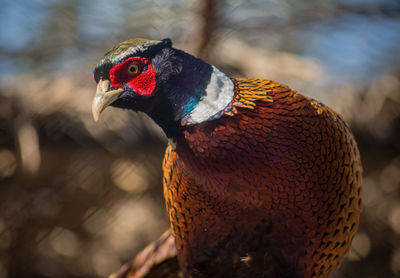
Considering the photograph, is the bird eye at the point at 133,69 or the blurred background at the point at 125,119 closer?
the bird eye at the point at 133,69

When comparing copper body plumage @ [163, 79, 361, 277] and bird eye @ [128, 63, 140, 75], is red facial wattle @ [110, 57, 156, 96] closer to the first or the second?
bird eye @ [128, 63, 140, 75]

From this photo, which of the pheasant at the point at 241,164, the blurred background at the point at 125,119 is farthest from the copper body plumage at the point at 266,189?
the blurred background at the point at 125,119

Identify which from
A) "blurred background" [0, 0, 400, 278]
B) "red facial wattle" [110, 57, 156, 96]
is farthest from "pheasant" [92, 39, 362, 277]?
"blurred background" [0, 0, 400, 278]

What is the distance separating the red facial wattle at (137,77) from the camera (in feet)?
3.24

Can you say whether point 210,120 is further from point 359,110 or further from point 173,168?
point 359,110

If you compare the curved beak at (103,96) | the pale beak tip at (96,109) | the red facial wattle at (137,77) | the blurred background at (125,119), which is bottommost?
the blurred background at (125,119)

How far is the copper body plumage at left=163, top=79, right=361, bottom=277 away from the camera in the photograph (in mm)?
1043

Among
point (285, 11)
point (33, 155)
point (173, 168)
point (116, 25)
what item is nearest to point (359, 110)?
point (285, 11)

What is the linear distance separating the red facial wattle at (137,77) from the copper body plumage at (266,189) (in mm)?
154

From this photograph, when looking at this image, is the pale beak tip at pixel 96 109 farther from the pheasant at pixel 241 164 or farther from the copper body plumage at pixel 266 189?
the copper body plumage at pixel 266 189

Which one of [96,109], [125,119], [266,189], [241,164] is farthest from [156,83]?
[125,119]

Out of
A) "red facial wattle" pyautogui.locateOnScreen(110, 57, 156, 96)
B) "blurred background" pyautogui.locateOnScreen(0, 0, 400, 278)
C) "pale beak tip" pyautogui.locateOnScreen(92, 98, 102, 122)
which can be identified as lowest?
"blurred background" pyautogui.locateOnScreen(0, 0, 400, 278)

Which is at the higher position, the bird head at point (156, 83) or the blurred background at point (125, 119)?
the bird head at point (156, 83)

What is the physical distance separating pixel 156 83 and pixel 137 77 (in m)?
0.05
